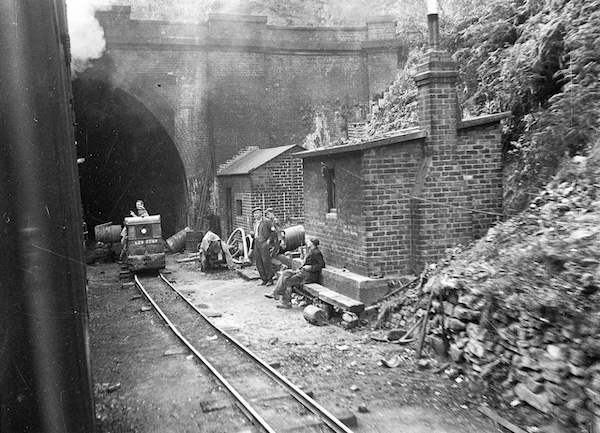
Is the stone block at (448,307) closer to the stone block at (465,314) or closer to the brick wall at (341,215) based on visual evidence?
the stone block at (465,314)

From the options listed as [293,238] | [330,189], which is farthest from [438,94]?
[293,238]

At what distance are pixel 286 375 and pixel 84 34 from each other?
15539 millimetres

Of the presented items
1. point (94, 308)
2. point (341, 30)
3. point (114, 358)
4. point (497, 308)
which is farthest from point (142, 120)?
point (497, 308)

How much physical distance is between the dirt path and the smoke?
422 inches

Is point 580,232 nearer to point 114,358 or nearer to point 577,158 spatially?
point 577,158

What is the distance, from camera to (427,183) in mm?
9344

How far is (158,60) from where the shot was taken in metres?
19.8

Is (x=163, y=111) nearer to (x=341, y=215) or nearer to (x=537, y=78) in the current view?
(x=341, y=215)

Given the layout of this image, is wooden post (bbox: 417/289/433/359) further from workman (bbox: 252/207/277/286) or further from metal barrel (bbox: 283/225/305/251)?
metal barrel (bbox: 283/225/305/251)

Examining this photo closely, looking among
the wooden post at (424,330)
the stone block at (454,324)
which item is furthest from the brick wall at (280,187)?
the stone block at (454,324)

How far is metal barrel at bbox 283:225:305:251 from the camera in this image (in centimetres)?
1357

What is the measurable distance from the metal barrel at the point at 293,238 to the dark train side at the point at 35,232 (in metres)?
10.1

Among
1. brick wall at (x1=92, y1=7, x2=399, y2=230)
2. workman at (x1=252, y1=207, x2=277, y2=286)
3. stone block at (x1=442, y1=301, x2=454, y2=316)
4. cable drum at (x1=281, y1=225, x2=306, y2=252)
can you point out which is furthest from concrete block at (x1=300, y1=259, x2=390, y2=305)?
brick wall at (x1=92, y1=7, x2=399, y2=230)

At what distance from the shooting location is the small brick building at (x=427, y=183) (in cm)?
925
